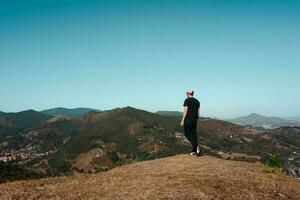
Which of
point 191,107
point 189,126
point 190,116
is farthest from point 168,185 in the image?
point 191,107

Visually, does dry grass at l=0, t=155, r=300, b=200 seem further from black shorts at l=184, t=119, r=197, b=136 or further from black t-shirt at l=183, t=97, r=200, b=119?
black t-shirt at l=183, t=97, r=200, b=119

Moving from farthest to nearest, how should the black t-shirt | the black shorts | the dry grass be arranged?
the black t-shirt, the black shorts, the dry grass

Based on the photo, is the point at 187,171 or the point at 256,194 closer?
the point at 256,194

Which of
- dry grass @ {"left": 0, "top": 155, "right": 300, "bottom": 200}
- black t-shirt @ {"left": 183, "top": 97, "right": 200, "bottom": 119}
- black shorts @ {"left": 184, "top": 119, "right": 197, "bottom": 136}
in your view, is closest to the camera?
dry grass @ {"left": 0, "top": 155, "right": 300, "bottom": 200}

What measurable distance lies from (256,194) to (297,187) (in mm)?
4579

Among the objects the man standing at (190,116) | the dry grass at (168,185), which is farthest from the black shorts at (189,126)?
the dry grass at (168,185)

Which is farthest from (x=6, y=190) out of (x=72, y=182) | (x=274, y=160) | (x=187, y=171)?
(x=274, y=160)

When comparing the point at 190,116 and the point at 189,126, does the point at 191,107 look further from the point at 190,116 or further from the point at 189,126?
the point at 189,126

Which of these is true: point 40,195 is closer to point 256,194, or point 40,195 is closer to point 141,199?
point 141,199

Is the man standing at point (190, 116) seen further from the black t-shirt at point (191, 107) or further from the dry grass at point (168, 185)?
the dry grass at point (168, 185)

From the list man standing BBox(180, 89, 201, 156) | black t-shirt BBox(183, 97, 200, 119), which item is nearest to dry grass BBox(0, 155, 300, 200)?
man standing BBox(180, 89, 201, 156)

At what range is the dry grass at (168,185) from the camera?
680 inches

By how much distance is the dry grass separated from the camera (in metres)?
17.3

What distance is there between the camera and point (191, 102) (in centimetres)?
2575
